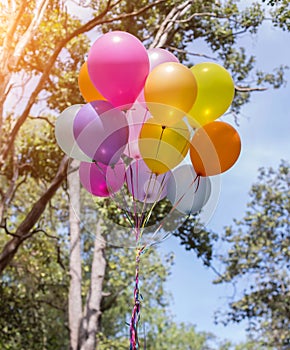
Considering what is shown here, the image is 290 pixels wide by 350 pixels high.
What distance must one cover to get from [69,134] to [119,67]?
24.1 inches

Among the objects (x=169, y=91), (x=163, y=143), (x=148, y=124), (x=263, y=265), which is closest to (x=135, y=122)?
(x=148, y=124)

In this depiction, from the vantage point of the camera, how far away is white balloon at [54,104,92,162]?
3449 millimetres

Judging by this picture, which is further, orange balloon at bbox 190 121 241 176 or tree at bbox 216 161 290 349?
tree at bbox 216 161 290 349

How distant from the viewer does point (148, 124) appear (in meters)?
3.32

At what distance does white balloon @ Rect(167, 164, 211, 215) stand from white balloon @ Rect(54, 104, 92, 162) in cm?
67

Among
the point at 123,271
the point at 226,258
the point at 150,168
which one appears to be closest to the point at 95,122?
the point at 150,168

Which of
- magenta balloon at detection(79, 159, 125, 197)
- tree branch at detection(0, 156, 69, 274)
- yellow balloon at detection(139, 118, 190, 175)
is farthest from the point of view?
tree branch at detection(0, 156, 69, 274)

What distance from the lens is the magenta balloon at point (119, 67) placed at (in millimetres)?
3146

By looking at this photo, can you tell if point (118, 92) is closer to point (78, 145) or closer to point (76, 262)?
point (78, 145)

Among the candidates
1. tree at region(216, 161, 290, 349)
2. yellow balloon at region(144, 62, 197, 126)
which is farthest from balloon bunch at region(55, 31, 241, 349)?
tree at region(216, 161, 290, 349)

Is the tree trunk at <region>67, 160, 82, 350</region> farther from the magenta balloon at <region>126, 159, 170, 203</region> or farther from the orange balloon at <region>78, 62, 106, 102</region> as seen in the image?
the orange balloon at <region>78, 62, 106, 102</region>

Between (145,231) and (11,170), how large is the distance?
5.83 m

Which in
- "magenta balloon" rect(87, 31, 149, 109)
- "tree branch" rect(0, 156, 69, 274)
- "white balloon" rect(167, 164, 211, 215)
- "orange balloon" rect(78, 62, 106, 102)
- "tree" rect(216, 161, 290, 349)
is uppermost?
"tree" rect(216, 161, 290, 349)

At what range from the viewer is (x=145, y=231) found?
12.3 feet
